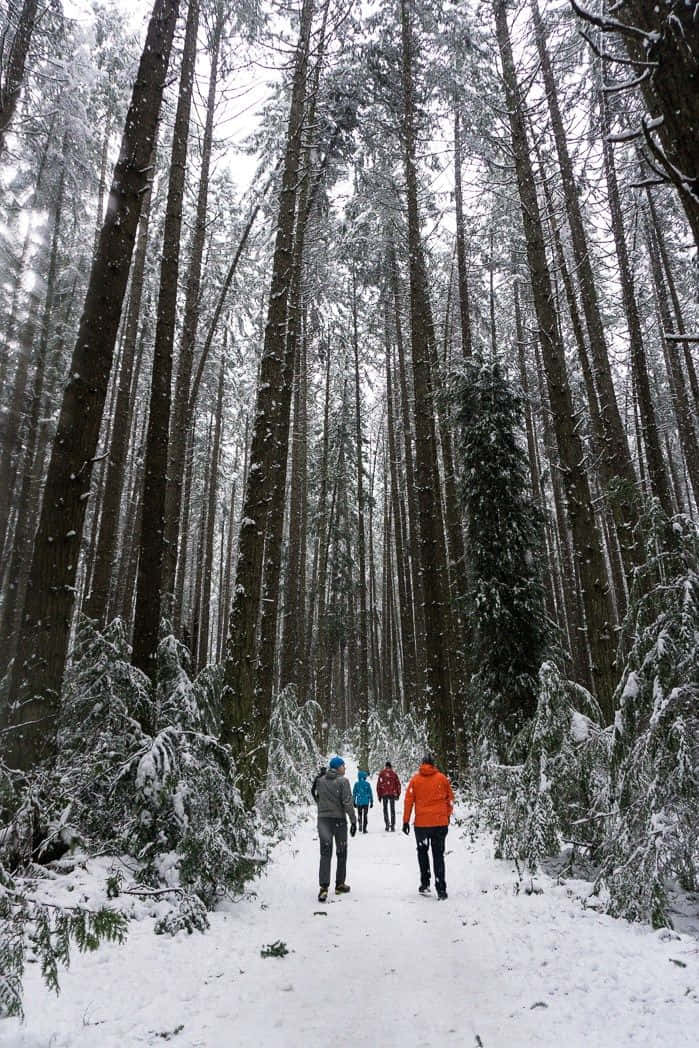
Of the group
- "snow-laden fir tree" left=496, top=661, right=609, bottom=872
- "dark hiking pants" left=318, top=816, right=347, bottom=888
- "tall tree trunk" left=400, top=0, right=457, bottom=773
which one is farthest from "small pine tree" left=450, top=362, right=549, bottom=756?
"dark hiking pants" left=318, top=816, right=347, bottom=888

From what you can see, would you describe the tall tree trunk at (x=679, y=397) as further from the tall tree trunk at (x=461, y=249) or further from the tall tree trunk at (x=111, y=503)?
the tall tree trunk at (x=111, y=503)

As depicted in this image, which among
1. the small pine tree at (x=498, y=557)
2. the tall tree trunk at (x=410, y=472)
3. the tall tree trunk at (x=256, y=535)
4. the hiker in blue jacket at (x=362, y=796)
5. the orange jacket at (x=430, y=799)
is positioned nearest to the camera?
the orange jacket at (x=430, y=799)

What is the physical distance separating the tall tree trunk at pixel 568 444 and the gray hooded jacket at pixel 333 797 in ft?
12.0

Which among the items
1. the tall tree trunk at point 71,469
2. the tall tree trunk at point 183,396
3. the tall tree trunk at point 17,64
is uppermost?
the tall tree trunk at point 17,64

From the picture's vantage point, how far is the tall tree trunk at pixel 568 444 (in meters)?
7.96

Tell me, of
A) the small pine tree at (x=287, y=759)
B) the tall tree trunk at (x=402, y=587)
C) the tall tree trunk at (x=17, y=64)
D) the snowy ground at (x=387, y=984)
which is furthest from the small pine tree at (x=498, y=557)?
the tall tree trunk at (x=17, y=64)

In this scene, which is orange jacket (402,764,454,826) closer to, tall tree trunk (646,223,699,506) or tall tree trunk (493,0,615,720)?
tall tree trunk (493,0,615,720)

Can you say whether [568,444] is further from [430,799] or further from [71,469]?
[71,469]

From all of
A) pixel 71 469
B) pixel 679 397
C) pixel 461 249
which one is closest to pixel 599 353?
pixel 461 249

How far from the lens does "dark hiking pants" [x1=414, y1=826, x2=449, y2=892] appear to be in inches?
272

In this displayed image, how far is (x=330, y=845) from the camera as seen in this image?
7191 millimetres

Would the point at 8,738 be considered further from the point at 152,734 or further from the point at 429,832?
the point at 429,832

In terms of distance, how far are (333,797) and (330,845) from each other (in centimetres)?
57

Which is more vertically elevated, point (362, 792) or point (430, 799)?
point (430, 799)
